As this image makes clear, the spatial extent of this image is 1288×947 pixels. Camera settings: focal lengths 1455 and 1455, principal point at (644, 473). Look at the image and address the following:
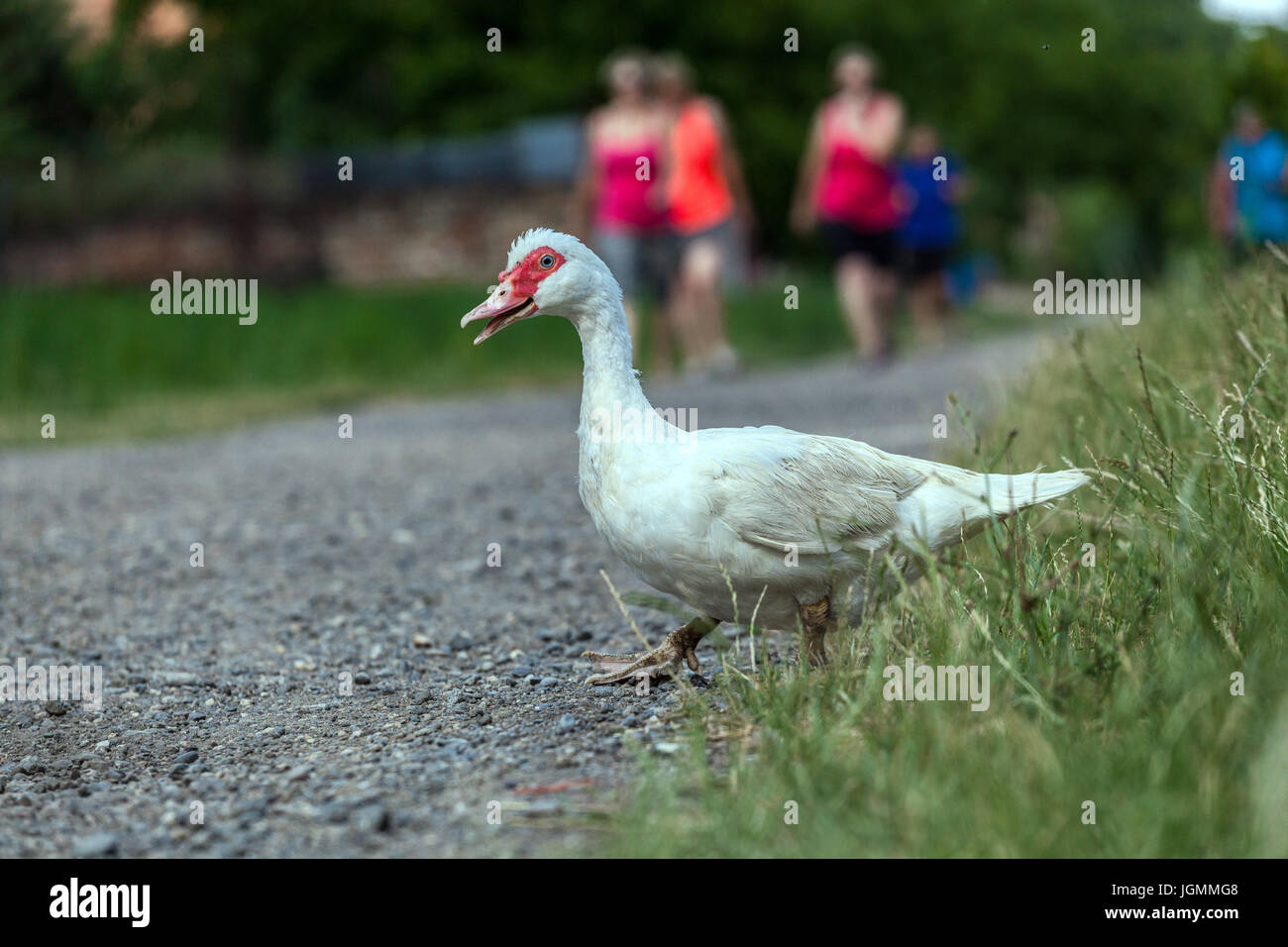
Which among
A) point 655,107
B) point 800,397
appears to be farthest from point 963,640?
point 655,107

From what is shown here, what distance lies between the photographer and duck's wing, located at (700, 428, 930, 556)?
3096mm

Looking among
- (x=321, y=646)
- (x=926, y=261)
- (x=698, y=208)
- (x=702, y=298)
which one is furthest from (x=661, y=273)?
(x=321, y=646)

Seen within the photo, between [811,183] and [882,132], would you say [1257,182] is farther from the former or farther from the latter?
[811,183]

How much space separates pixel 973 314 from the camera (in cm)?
2486

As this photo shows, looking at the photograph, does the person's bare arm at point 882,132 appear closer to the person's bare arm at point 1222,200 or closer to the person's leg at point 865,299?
the person's leg at point 865,299

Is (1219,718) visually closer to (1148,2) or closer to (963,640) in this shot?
(963,640)

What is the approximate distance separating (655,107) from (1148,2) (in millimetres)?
56587

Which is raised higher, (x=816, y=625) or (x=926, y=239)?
(x=926, y=239)

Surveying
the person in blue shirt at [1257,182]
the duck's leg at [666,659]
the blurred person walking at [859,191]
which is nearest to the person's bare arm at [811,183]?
the blurred person walking at [859,191]

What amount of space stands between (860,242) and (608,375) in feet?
25.6

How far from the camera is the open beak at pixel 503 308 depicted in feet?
11.3

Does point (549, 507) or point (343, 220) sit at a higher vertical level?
point (343, 220)

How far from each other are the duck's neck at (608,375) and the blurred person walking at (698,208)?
7338mm

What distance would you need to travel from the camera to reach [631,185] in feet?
34.5
